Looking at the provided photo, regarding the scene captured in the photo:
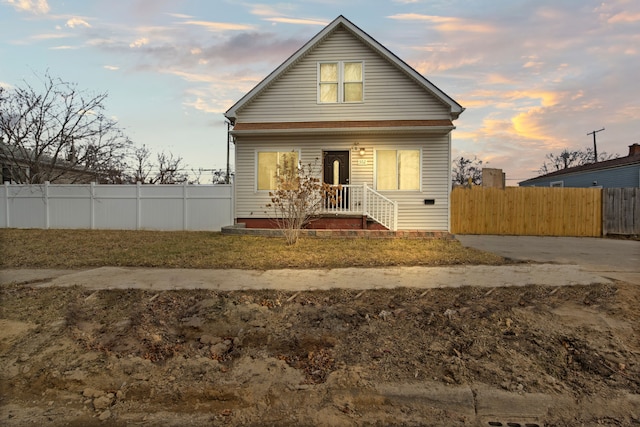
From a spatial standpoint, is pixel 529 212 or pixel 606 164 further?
pixel 606 164

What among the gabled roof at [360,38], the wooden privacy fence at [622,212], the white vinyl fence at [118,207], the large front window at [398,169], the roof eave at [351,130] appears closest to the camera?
the roof eave at [351,130]

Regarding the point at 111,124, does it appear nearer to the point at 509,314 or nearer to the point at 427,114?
the point at 427,114

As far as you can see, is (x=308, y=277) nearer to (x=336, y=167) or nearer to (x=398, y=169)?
(x=336, y=167)

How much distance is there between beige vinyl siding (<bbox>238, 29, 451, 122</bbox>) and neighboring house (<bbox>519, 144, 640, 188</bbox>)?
14138mm

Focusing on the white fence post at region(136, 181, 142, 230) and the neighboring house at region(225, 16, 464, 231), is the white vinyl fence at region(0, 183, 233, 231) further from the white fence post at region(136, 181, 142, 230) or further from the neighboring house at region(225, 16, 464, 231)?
the neighboring house at region(225, 16, 464, 231)

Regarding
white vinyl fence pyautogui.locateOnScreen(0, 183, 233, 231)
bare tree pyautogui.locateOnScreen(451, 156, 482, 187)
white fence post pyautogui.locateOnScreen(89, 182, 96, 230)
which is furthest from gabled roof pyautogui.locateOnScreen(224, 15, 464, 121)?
bare tree pyautogui.locateOnScreen(451, 156, 482, 187)

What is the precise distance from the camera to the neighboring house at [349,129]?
13508mm

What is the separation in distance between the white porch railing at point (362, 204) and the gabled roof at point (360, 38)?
13.9ft

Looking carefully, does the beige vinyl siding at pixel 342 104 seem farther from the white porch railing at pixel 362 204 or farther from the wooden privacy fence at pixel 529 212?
the wooden privacy fence at pixel 529 212

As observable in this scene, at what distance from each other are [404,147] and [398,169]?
2.78ft

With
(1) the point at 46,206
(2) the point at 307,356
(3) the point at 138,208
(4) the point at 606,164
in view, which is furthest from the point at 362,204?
(4) the point at 606,164

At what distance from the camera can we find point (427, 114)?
44.4 feet

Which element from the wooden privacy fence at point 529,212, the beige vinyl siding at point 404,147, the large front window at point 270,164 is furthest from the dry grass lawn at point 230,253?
the wooden privacy fence at point 529,212

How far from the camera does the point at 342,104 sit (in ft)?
45.5
